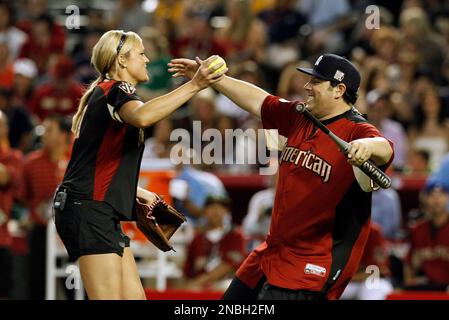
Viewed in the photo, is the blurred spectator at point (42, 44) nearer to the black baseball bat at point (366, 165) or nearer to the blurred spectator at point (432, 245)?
the blurred spectator at point (432, 245)

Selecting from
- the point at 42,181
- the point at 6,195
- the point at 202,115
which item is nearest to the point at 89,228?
the point at 6,195

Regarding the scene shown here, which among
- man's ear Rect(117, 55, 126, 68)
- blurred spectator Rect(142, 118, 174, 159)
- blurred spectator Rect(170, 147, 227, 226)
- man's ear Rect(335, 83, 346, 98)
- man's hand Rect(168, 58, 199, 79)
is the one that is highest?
man's ear Rect(117, 55, 126, 68)

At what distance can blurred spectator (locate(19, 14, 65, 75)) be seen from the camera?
1553 centimetres

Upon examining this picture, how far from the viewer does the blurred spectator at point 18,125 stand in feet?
44.8

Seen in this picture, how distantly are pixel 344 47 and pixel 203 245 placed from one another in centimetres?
468

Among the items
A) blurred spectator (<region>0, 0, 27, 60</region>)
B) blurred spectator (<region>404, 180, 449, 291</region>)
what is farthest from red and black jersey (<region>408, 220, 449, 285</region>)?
blurred spectator (<region>0, 0, 27, 60</region>)

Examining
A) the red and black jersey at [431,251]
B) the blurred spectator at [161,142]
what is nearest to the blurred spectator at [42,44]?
the blurred spectator at [161,142]

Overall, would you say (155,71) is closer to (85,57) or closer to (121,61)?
(85,57)

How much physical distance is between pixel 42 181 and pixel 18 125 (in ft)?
7.24

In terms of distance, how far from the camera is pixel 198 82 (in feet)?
22.7

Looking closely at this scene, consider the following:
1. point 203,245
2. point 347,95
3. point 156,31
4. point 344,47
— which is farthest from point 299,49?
point 347,95

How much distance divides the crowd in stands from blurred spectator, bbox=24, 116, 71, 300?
1cm

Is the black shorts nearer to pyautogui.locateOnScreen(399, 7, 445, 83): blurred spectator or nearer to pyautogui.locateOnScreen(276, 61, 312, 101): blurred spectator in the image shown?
pyautogui.locateOnScreen(276, 61, 312, 101): blurred spectator

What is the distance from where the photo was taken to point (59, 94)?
14.0 meters
